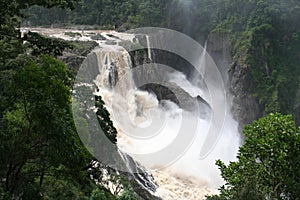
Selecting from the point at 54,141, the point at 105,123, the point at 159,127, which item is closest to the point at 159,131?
the point at 159,127

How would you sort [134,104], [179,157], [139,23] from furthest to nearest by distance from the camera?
1. [139,23]
2. [134,104]
3. [179,157]

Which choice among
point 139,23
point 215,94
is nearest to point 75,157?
point 215,94

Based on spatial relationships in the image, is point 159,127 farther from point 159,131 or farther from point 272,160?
point 272,160

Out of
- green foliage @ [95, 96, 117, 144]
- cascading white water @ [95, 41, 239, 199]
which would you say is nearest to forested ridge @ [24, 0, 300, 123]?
cascading white water @ [95, 41, 239, 199]

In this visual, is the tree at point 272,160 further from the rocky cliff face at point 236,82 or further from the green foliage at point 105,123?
the rocky cliff face at point 236,82

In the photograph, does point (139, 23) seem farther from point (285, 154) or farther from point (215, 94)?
point (285, 154)

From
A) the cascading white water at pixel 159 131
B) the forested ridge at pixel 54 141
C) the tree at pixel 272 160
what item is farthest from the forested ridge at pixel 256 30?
the tree at pixel 272 160

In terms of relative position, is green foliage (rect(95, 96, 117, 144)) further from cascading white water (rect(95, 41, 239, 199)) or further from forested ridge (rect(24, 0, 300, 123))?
forested ridge (rect(24, 0, 300, 123))
